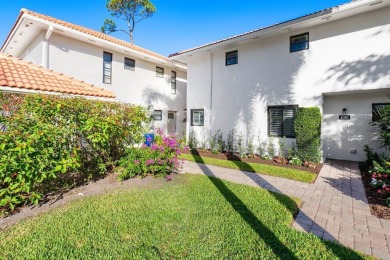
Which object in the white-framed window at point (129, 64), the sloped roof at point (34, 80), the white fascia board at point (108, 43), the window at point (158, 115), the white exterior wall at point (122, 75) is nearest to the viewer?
the sloped roof at point (34, 80)

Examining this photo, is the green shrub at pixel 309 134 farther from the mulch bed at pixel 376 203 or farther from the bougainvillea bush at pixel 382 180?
the bougainvillea bush at pixel 382 180

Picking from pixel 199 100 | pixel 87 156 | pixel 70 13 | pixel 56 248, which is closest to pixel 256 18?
pixel 199 100

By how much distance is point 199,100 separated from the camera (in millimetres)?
12734

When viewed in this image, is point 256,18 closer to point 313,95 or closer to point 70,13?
point 313,95

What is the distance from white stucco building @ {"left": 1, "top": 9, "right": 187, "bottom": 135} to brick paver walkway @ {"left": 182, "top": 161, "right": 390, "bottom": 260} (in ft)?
26.4

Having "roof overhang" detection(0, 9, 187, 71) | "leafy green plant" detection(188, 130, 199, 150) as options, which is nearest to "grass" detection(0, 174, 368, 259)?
"leafy green plant" detection(188, 130, 199, 150)

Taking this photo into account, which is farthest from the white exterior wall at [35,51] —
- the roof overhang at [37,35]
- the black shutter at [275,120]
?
the black shutter at [275,120]

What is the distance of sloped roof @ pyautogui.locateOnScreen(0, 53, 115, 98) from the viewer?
597cm

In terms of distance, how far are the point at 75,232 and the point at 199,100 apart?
10.3 m

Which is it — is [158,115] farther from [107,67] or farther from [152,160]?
[152,160]

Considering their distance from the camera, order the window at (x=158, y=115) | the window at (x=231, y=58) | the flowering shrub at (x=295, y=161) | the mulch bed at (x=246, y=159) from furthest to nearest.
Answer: the window at (x=158, y=115) → the window at (x=231, y=58) → the flowering shrub at (x=295, y=161) → the mulch bed at (x=246, y=159)

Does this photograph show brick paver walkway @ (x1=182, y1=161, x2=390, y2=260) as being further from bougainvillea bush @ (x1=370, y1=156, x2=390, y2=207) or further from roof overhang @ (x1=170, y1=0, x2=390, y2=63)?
roof overhang @ (x1=170, y1=0, x2=390, y2=63)

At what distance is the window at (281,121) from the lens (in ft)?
30.6

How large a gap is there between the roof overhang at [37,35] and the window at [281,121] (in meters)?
8.60
